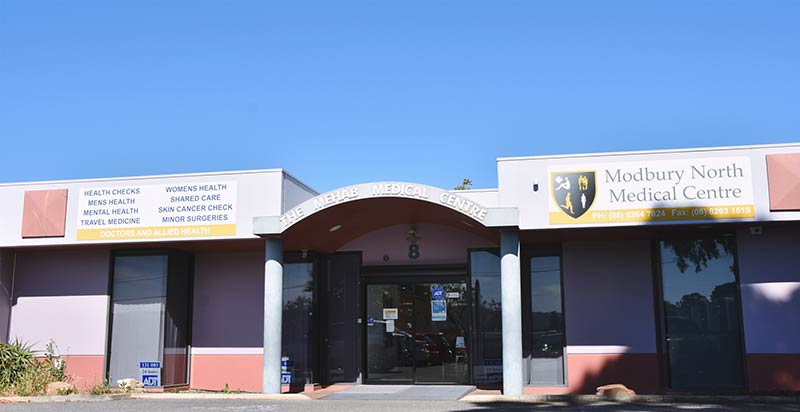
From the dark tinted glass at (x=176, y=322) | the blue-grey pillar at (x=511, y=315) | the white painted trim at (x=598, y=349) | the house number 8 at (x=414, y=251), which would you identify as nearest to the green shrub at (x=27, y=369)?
the dark tinted glass at (x=176, y=322)

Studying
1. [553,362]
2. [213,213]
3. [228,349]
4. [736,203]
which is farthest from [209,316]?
[736,203]

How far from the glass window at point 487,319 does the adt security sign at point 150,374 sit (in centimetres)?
673

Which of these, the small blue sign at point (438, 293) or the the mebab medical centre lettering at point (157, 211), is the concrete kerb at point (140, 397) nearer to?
the the mebab medical centre lettering at point (157, 211)

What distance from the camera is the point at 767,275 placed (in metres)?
15.1

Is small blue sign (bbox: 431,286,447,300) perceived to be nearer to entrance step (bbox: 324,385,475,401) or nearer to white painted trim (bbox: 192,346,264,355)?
entrance step (bbox: 324,385,475,401)

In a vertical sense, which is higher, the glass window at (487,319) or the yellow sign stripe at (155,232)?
the yellow sign stripe at (155,232)

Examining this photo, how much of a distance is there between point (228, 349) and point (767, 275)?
11262 mm

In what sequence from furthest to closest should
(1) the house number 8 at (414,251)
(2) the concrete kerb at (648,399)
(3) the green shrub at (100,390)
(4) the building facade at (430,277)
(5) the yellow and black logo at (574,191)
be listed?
(1) the house number 8 at (414,251)
(3) the green shrub at (100,390)
(5) the yellow and black logo at (574,191)
(4) the building facade at (430,277)
(2) the concrete kerb at (648,399)

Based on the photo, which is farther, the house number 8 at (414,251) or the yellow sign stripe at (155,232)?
the house number 8 at (414,251)

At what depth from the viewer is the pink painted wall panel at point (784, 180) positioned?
14.1 metres

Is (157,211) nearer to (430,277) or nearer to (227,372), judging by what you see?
(227,372)

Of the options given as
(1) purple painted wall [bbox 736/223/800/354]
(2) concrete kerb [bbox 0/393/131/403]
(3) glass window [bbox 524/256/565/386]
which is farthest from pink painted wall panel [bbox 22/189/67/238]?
(1) purple painted wall [bbox 736/223/800/354]

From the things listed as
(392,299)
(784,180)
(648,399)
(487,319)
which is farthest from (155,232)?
(784,180)

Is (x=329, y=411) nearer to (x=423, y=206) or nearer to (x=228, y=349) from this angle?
(x=423, y=206)
